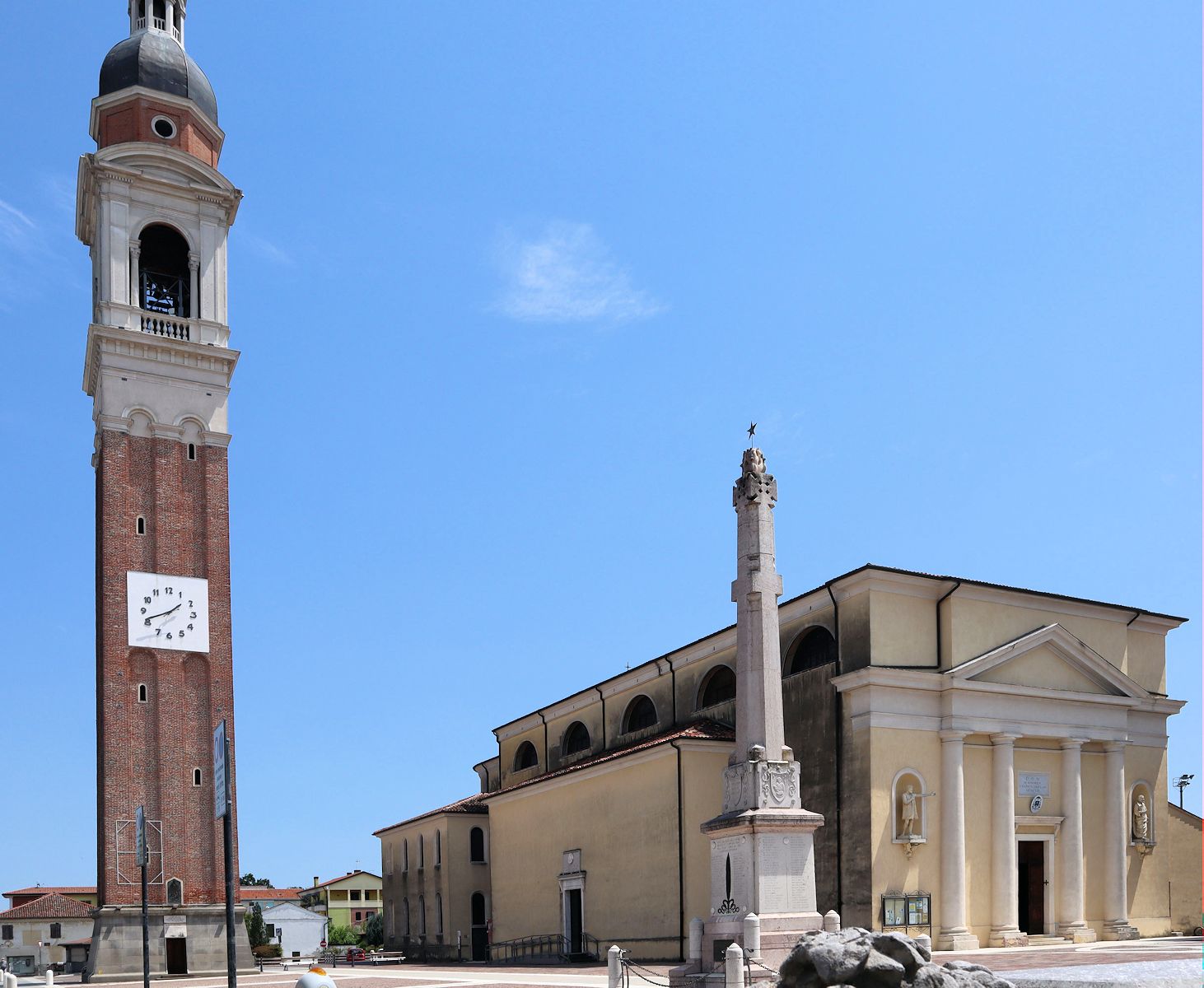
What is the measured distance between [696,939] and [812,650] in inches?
546

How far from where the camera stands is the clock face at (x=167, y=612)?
40.8m

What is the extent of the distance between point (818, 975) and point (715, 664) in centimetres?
2474

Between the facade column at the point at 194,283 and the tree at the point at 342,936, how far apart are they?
60.2 m

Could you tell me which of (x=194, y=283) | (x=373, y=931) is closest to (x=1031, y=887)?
(x=194, y=283)

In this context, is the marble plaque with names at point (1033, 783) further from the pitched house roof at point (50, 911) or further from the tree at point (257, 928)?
the pitched house roof at point (50, 911)

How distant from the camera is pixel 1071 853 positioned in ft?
107

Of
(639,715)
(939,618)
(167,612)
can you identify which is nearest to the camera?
(939,618)

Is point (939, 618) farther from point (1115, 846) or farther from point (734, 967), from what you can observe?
point (734, 967)

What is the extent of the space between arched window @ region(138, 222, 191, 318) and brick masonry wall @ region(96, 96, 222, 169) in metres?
3.39

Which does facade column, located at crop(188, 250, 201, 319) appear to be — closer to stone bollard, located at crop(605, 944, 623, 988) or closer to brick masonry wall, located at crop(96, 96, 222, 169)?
brick masonry wall, located at crop(96, 96, 222, 169)

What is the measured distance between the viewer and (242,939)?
132ft

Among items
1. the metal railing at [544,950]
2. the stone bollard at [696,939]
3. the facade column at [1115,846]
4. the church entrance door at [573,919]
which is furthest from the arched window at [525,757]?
the stone bollard at [696,939]

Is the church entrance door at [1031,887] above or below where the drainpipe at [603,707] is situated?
below

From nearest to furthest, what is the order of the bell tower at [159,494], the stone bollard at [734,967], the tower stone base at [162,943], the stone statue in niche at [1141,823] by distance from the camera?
the stone bollard at [734,967] < the stone statue in niche at [1141,823] < the tower stone base at [162,943] < the bell tower at [159,494]
